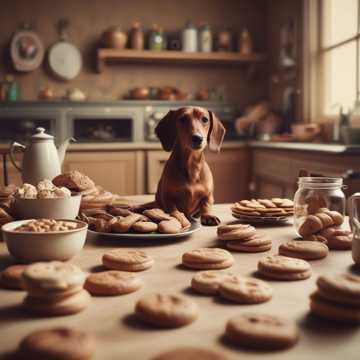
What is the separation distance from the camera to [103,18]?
4.83m

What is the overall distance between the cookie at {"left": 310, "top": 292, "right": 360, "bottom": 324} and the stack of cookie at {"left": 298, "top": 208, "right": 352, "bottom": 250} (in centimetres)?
40

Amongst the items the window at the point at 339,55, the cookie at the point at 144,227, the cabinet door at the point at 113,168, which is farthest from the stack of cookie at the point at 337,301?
the cabinet door at the point at 113,168

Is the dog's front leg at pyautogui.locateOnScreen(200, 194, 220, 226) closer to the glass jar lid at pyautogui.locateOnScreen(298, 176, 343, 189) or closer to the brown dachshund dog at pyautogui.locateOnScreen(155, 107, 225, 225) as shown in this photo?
the brown dachshund dog at pyautogui.locateOnScreen(155, 107, 225, 225)

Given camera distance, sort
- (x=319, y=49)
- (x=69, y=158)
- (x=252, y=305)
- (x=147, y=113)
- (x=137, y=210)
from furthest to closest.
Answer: (x=147, y=113), (x=319, y=49), (x=69, y=158), (x=137, y=210), (x=252, y=305)

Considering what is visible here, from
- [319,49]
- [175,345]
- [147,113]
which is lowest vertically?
[175,345]

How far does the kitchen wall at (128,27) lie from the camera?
4.71 meters

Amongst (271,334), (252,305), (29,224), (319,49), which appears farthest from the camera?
(319,49)

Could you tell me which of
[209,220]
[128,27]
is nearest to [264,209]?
[209,220]

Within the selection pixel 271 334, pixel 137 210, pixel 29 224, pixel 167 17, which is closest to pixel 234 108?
pixel 167 17

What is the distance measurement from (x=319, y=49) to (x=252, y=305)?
3898mm

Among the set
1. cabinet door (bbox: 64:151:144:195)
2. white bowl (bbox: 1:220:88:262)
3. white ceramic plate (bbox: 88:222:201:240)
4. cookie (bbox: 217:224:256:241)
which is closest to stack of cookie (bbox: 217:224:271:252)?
cookie (bbox: 217:224:256:241)

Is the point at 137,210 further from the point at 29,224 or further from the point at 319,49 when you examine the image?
the point at 319,49

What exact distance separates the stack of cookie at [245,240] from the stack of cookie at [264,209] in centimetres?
29

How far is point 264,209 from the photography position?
1.31 meters
